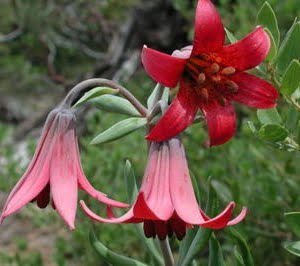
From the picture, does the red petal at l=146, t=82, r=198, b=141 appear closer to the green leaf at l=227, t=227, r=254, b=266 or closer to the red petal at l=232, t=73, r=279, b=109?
the red petal at l=232, t=73, r=279, b=109

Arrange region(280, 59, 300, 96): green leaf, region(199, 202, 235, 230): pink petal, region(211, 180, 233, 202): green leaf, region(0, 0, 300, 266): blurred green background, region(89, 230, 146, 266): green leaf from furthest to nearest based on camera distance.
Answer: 1. region(0, 0, 300, 266): blurred green background
2. region(211, 180, 233, 202): green leaf
3. region(89, 230, 146, 266): green leaf
4. region(280, 59, 300, 96): green leaf
5. region(199, 202, 235, 230): pink petal

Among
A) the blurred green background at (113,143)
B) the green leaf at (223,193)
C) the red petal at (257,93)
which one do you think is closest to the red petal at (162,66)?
the red petal at (257,93)

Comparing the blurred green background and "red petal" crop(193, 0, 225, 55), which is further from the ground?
"red petal" crop(193, 0, 225, 55)

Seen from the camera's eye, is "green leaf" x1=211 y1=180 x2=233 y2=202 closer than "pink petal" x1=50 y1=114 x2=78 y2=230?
No

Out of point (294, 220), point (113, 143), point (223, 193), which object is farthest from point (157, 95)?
point (113, 143)

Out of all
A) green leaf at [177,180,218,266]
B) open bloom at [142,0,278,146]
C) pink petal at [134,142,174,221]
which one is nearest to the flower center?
open bloom at [142,0,278,146]

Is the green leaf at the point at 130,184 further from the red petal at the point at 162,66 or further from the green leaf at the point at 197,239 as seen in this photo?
the red petal at the point at 162,66
